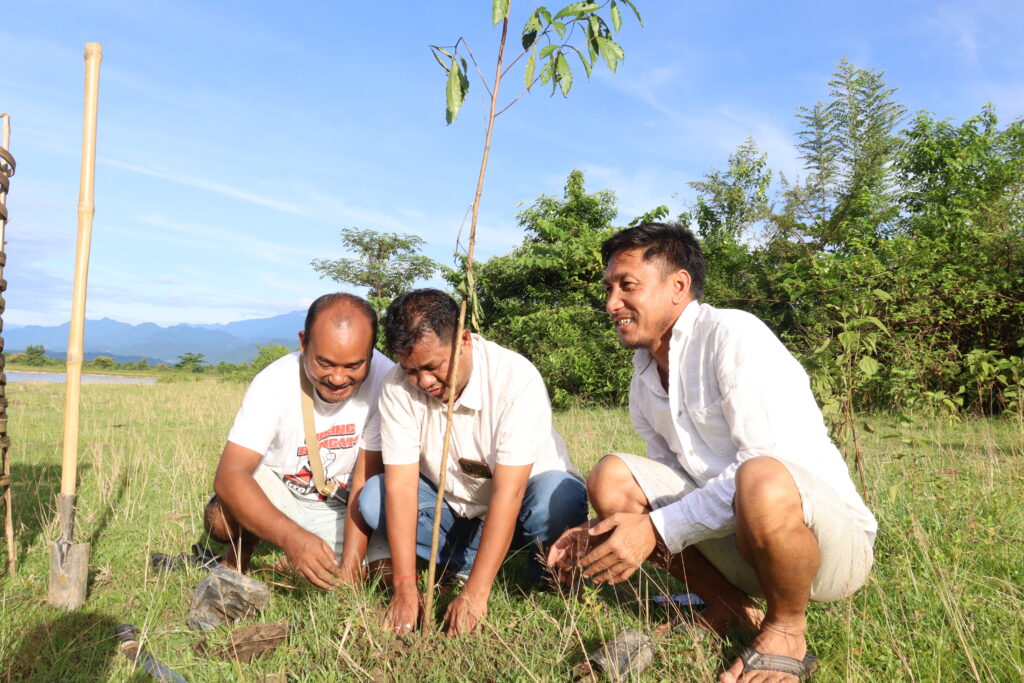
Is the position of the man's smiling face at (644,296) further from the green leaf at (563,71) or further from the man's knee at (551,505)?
the green leaf at (563,71)

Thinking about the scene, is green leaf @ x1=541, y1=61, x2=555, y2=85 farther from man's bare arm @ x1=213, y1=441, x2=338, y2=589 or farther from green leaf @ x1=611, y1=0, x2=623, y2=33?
man's bare arm @ x1=213, y1=441, x2=338, y2=589

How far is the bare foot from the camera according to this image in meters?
2.36

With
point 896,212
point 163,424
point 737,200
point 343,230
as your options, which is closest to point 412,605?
point 163,424

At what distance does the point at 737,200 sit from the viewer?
16531 mm

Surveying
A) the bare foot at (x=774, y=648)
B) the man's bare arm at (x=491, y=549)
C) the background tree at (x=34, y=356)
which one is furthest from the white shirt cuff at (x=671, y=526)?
the background tree at (x=34, y=356)

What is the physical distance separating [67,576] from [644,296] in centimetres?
298

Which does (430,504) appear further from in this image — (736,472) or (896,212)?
(896,212)

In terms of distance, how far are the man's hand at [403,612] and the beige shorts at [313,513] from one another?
2.30 ft

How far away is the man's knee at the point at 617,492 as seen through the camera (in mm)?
2979

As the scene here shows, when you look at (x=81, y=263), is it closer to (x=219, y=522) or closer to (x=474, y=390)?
(x=219, y=522)

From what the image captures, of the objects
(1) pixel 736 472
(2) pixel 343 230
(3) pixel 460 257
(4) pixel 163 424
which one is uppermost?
(2) pixel 343 230

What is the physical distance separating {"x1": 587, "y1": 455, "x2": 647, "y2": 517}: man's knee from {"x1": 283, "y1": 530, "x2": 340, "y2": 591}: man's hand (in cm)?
128

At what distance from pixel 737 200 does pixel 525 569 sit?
1458 cm

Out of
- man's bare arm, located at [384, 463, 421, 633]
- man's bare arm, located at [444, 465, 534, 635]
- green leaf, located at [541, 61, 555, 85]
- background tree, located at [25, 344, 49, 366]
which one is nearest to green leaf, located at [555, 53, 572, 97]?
green leaf, located at [541, 61, 555, 85]
